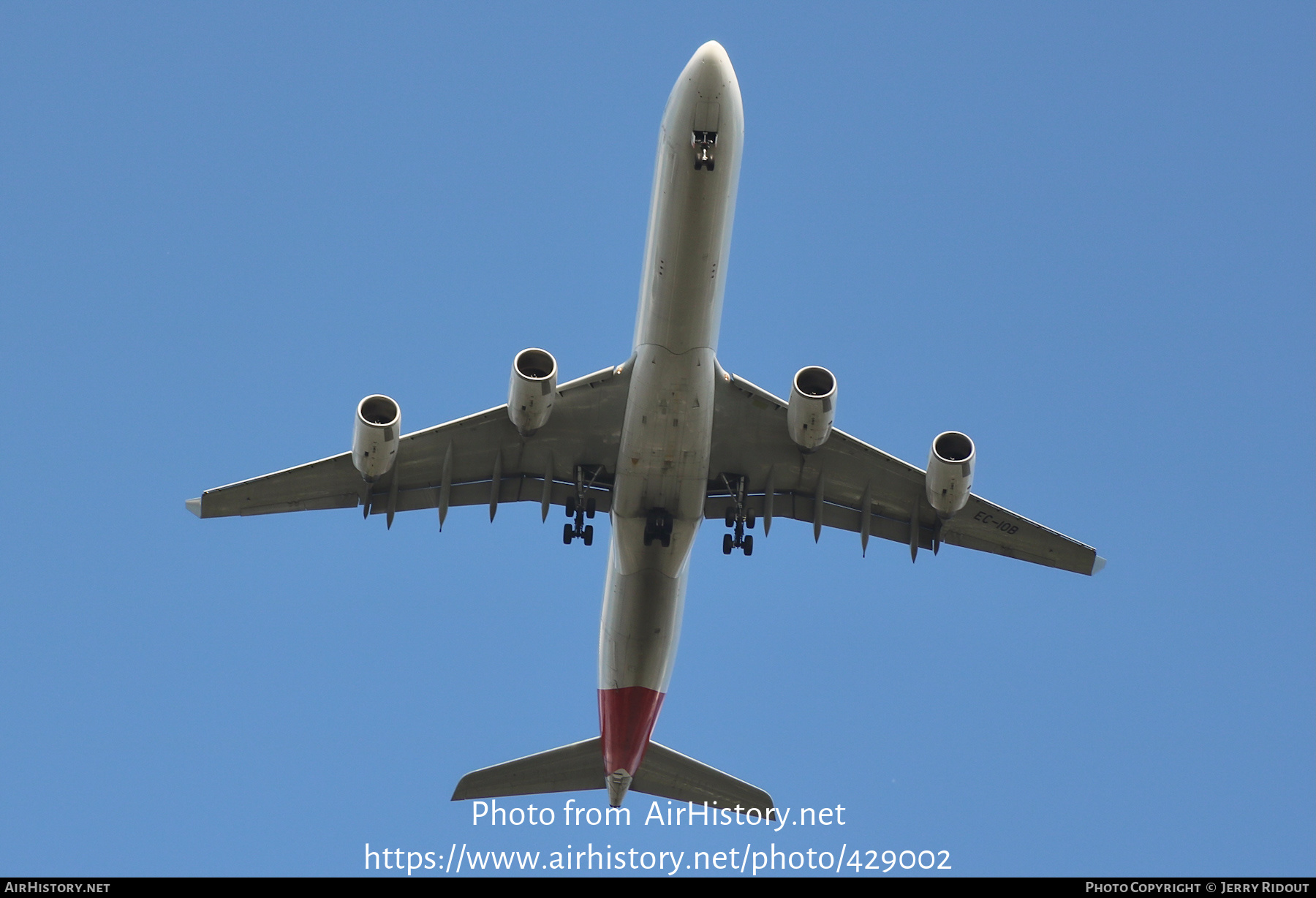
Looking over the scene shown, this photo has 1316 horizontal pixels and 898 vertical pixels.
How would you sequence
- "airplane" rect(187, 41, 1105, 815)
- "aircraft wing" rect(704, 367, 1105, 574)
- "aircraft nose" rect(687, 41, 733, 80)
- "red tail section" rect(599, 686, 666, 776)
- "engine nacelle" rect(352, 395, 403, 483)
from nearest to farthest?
"aircraft nose" rect(687, 41, 733, 80) < "airplane" rect(187, 41, 1105, 815) < "engine nacelle" rect(352, 395, 403, 483) < "aircraft wing" rect(704, 367, 1105, 574) < "red tail section" rect(599, 686, 666, 776)

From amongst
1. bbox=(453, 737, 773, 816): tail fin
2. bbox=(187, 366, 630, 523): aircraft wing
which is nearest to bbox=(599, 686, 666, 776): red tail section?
bbox=(453, 737, 773, 816): tail fin

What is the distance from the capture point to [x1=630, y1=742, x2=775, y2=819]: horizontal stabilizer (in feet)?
101

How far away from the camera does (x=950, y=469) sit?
24.7 meters

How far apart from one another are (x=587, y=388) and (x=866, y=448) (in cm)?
565

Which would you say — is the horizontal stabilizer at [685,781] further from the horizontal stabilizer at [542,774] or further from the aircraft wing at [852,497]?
the aircraft wing at [852,497]

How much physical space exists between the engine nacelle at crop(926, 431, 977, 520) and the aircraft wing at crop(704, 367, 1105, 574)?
7.19 ft

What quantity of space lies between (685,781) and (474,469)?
27.9 ft

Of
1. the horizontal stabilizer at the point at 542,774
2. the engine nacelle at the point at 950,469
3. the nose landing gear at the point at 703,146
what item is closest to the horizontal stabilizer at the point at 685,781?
the horizontal stabilizer at the point at 542,774

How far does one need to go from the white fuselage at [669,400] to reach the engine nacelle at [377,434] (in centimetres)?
407

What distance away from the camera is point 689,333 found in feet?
77.6

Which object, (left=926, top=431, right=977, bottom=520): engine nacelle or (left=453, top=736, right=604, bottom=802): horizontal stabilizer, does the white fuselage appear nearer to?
(left=453, top=736, right=604, bottom=802): horizontal stabilizer

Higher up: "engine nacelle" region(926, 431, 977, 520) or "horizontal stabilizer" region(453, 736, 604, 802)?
"engine nacelle" region(926, 431, 977, 520)

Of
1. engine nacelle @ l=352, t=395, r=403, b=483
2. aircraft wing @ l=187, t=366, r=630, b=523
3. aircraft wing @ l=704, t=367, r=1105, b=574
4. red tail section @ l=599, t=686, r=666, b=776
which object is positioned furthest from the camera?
red tail section @ l=599, t=686, r=666, b=776
